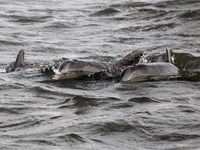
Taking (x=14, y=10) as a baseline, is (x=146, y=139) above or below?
below

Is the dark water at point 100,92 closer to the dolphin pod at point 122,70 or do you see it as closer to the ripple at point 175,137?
the ripple at point 175,137

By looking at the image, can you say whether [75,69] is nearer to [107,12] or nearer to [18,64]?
[18,64]

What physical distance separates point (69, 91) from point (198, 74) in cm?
228

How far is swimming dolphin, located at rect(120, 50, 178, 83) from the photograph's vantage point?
35.1 feet

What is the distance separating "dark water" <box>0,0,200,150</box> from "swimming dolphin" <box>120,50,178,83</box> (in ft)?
0.54

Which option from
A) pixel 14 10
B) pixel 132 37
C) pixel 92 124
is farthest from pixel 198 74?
pixel 14 10

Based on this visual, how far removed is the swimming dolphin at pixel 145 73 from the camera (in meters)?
10.7

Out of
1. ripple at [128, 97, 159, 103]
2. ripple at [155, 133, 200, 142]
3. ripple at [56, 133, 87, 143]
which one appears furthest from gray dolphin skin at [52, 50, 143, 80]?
ripple at [155, 133, 200, 142]

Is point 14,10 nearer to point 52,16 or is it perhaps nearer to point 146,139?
point 52,16

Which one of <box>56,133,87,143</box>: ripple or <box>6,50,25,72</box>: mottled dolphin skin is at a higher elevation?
<box>6,50,25,72</box>: mottled dolphin skin

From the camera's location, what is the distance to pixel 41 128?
8070 mm

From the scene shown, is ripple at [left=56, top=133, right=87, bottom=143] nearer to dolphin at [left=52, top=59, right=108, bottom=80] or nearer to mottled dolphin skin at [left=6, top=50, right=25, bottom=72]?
dolphin at [left=52, top=59, right=108, bottom=80]

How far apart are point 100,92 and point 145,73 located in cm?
92

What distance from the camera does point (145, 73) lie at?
1076 centimetres
